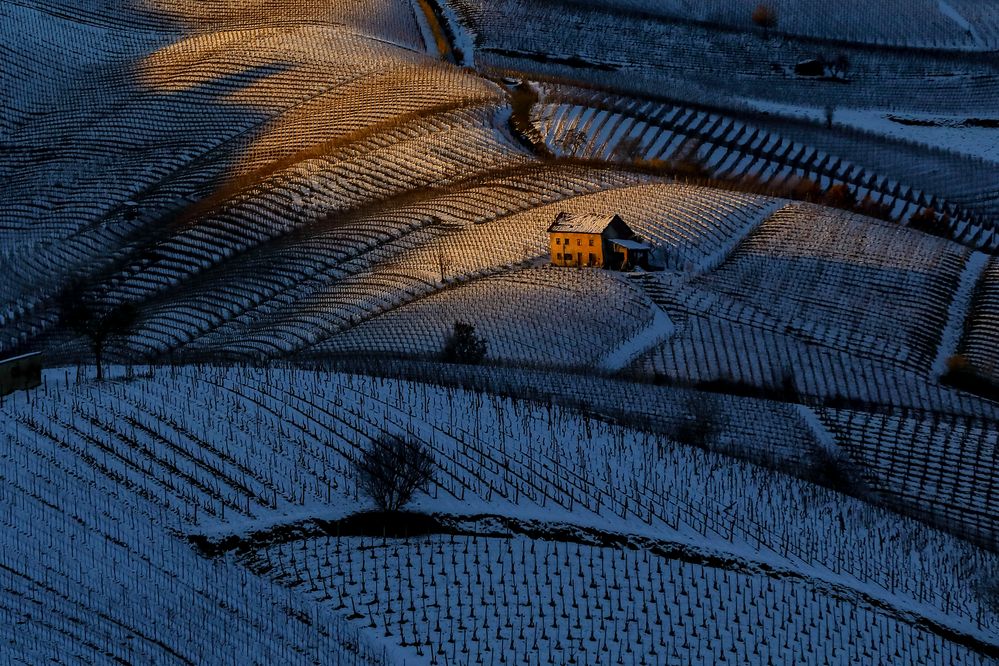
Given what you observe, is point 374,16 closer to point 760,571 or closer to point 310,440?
point 310,440

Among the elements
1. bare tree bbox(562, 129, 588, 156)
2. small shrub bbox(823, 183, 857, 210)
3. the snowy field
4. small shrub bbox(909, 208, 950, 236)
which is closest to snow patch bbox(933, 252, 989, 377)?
small shrub bbox(909, 208, 950, 236)

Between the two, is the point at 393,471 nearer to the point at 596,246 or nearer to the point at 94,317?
the point at 94,317

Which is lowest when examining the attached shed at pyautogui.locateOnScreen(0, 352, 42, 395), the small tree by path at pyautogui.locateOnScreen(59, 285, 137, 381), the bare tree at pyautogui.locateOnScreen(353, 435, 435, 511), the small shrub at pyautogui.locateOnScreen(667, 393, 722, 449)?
the small tree by path at pyautogui.locateOnScreen(59, 285, 137, 381)

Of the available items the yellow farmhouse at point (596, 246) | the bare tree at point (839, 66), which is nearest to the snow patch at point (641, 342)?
the yellow farmhouse at point (596, 246)

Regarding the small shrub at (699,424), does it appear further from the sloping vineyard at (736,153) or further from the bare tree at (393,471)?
the sloping vineyard at (736,153)

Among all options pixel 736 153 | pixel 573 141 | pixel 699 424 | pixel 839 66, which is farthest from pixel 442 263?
pixel 839 66

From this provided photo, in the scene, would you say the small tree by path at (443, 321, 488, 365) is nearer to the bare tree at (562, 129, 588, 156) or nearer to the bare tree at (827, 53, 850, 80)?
the bare tree at (562, 129, 588, 156)
